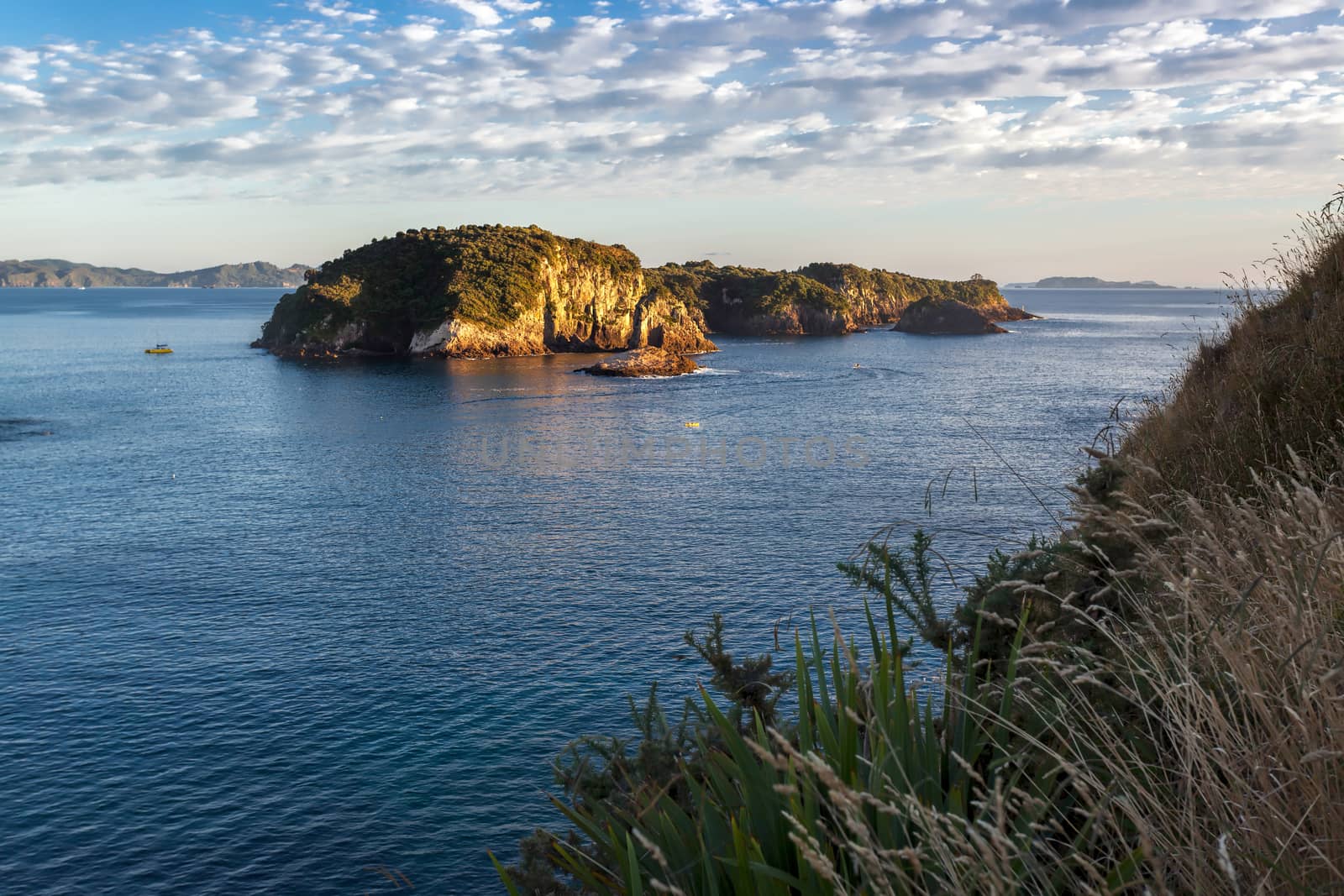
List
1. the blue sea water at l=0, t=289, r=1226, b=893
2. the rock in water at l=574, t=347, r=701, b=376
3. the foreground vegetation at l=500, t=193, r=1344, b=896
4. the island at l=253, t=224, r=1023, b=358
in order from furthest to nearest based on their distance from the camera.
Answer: the island at l=253, t=224, r=1023, b=358, the rock in water at l=574, t=347, r=701, b=376, the blue sea water at l=0, t=289, r=1226, b=893, the foreground vegetation at l=500, t=193, r=1344, b=896

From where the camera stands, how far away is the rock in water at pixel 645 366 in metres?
118

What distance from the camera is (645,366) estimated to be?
119m

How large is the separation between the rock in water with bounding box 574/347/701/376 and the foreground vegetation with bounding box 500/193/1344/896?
110 m

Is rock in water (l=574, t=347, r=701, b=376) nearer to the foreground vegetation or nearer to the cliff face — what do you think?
the cliff face

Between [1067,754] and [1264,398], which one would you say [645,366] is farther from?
[1067,754]

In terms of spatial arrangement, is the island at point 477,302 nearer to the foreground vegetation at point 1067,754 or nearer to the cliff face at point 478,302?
the cliff face at point 478,302

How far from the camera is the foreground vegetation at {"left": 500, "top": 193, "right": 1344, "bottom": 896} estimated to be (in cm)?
335

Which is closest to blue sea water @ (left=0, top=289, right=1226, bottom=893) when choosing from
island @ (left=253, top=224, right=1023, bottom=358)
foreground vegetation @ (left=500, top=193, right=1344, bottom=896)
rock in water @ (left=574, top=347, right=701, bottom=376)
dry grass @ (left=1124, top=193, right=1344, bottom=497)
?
foreground vegetation @ (left=500, top=193, right=1344, bottom=896)

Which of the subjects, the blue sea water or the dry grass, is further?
the blue sea water

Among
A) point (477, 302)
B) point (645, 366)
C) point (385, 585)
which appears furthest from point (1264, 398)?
point (477, 302)

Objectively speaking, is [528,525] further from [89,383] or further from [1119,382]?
[89,383]

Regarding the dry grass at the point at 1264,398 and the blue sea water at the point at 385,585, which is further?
the blue sea water at the point at 385,585

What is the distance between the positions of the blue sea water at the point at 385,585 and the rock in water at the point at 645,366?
26.4 m

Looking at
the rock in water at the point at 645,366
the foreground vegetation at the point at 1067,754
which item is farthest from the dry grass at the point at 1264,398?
the rock in water at the point at 645,366
